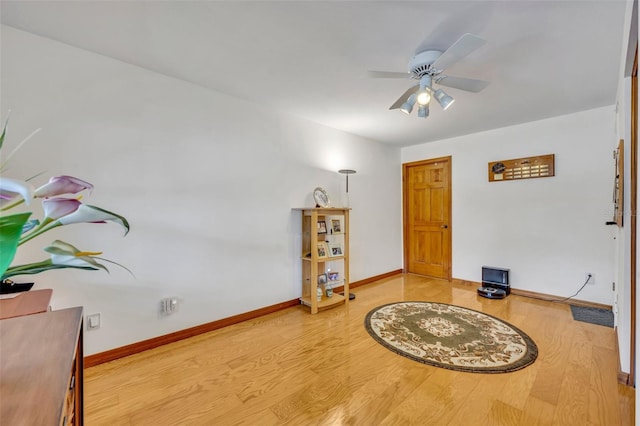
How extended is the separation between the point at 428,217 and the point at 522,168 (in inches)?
58.3

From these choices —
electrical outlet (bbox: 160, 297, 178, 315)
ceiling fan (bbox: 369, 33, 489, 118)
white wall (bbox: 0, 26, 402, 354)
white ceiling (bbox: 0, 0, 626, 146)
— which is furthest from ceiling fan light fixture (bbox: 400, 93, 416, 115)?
electrical outlet (bbox: 160, 297, 178, 315)

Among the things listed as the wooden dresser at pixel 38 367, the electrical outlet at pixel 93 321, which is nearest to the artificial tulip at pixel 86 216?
the wooden dresser at pixel 38 367

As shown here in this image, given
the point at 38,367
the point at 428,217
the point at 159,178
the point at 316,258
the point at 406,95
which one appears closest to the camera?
the point at 38,367

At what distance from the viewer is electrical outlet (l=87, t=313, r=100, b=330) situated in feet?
6.73

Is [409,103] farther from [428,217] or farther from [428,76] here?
[428,217]

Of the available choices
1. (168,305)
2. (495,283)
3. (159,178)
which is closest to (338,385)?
(168,305)

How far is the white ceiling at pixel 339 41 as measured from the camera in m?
1.65

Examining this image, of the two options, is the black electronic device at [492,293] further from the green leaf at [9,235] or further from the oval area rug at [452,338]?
the green leaf at [9,235]

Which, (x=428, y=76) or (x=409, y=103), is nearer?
(x=428, y=76)

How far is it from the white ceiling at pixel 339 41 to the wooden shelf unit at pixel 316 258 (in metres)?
1.27

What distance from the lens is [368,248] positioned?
4.33m

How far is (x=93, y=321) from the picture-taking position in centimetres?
206

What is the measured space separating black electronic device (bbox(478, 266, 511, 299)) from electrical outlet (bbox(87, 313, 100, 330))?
160 inches

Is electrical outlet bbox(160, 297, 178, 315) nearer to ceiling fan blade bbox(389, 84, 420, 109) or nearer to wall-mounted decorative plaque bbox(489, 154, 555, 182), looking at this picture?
ceiling fan blade bbox(389, 84, 420, 109)
